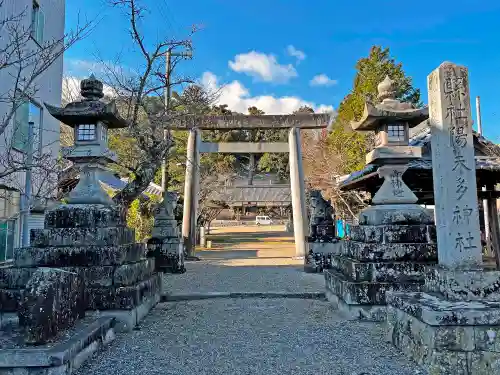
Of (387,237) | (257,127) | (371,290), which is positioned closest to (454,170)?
(387,237)

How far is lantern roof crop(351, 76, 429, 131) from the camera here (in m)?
5.94

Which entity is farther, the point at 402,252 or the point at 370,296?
the point at 402,252

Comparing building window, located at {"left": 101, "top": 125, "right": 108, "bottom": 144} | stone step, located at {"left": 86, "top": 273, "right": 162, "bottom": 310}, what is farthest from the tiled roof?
stone step, located at {"left": 86, "top": 273, "right": 162, "bottom": 310}

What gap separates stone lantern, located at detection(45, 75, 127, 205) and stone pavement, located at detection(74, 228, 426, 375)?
210cm

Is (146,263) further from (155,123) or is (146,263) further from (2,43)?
(2,43)

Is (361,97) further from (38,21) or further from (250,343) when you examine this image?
(250,343)

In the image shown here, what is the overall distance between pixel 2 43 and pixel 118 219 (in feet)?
18.2

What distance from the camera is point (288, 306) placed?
6434mm

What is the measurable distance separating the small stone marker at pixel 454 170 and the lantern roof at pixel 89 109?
14.4 feet

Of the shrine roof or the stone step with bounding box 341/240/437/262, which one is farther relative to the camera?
the shrine roof

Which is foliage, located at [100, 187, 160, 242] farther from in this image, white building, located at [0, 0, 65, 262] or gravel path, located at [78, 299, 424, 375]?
gravel path, located at [78, 299, 424, 375]

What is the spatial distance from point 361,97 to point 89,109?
49.8 feet

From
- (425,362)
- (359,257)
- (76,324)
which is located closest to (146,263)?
(76,324)

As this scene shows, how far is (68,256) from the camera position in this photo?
5051 mm
